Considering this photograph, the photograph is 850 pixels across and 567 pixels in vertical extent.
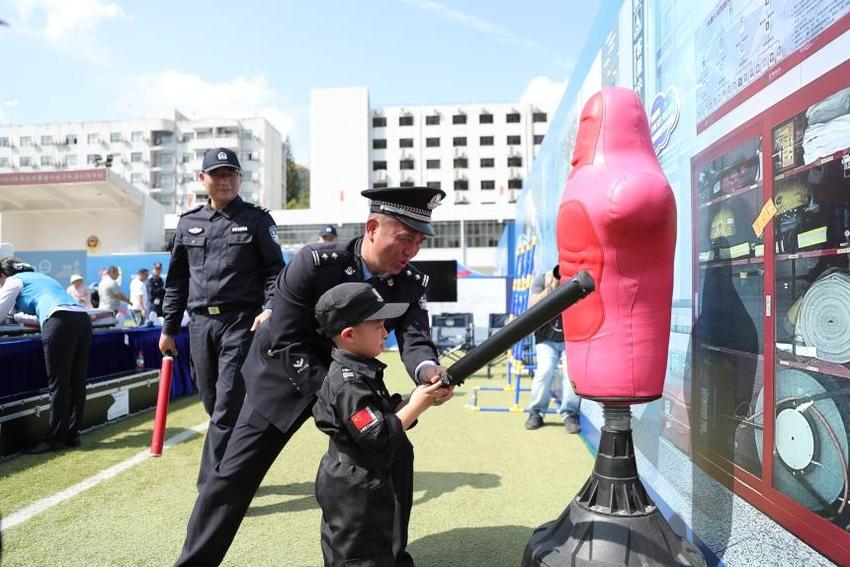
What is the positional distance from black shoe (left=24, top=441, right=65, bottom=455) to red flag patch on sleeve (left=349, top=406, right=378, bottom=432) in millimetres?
4305

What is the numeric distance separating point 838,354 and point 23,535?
3.89 m

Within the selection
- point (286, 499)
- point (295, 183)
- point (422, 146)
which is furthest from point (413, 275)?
point (295, 183)

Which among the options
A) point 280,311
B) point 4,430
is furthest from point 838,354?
point 4,430

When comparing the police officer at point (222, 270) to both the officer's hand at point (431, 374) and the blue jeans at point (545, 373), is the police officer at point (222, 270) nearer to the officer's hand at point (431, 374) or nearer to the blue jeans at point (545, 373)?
the officer's hand at point (431, 374)

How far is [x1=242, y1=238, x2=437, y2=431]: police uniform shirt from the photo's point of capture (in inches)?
89.2

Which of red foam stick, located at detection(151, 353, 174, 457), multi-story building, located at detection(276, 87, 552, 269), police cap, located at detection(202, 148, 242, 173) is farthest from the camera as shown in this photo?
multi-story building, located at detection(276, 87, 552, 269)

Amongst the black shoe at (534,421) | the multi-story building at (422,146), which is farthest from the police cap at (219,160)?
the multi-story building at (422,146)

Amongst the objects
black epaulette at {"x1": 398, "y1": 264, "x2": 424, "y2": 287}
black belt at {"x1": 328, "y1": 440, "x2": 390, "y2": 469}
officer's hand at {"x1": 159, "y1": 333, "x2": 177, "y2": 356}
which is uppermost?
black epaulette at {"x1": 398, "y1": 264, "x2": 424, "y2": 287}

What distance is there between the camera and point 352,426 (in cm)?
184

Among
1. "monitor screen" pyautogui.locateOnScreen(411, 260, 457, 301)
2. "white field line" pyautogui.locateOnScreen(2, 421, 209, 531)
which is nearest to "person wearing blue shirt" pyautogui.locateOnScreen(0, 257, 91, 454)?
"white field line" pyautogui.locateOnScreen(2, 421, 209, 531)

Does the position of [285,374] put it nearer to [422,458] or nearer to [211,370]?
[211,370]

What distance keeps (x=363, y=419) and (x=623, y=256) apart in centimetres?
115

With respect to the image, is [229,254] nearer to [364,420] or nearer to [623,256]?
[364,420]

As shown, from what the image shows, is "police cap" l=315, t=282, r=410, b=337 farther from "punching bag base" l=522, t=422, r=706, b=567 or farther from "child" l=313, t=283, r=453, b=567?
"punching bag base" l=522, t=422, r=706, b=567
